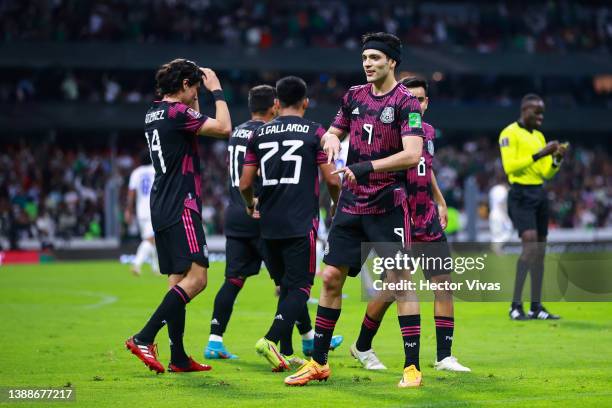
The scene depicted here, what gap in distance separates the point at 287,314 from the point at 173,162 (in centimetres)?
151

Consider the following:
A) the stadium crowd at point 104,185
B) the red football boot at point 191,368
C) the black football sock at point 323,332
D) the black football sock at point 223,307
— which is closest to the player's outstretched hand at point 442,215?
the black football sock at point 223,307

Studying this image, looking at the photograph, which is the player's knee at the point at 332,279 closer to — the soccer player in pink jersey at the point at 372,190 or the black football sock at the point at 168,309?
the soccer player in pink jersey at the point at 372,190

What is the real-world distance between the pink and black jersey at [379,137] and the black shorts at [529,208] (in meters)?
5.22

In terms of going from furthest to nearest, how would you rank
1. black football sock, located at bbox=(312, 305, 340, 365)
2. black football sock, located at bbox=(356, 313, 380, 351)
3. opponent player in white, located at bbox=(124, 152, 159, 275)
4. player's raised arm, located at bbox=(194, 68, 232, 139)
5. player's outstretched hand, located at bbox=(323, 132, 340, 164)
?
opponent player in white, located at bbox=(124, 152, 159, 275) < black football sock, located at bbox=(356, 313, 380, 351) < player's raised arm, located at bbox=(194, 68, 232, 139) < black football sock, located at bbox=(312, 305, 340, 365) < player's outstretched hand, located at bbox=(323, 132, 340, 164)

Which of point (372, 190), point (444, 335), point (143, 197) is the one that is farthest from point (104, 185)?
point (372, 190)

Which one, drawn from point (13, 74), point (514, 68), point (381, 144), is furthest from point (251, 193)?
point (514, 68)

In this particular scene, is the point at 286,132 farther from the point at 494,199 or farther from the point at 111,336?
the point at 494,199

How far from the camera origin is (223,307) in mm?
9922

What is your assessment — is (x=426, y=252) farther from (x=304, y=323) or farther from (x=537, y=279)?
(x=537, y=279)

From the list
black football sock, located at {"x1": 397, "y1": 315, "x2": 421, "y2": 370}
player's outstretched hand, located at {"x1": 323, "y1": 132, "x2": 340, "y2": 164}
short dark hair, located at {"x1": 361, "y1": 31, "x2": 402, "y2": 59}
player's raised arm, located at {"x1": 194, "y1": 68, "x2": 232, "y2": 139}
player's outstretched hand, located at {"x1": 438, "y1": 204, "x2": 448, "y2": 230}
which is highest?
short dark hair, located at {"x1": 361, "y1": 31, "x2": 402, "y2": 59}

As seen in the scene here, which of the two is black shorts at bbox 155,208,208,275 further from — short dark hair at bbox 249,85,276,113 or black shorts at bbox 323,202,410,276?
short dark hair at bbox 249,85,276,113

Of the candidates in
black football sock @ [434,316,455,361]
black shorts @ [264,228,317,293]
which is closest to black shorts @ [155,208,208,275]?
black shorts @ [264,228,317,293]

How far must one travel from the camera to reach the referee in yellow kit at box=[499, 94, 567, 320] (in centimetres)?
1300

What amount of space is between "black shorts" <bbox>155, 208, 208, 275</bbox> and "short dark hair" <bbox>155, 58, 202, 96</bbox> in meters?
1.01
